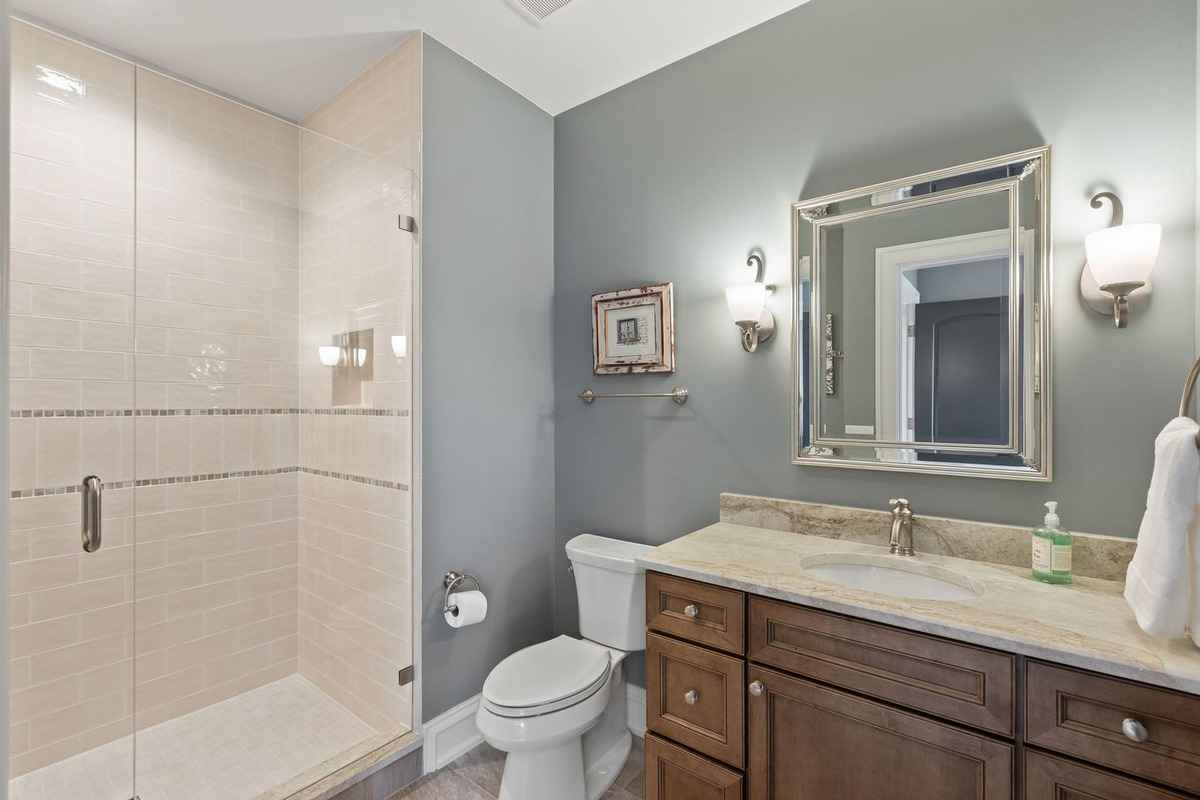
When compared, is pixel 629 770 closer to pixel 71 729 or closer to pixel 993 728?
pixel 993 728

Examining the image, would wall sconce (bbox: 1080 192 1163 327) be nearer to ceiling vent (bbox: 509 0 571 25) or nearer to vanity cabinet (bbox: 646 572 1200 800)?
vanity cabinet (bbox: 646 572 1200 800)

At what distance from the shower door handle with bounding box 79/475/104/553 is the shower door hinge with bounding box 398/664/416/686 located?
105 centimetres

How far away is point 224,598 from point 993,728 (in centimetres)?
259

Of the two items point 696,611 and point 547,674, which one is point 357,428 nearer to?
point 547,674

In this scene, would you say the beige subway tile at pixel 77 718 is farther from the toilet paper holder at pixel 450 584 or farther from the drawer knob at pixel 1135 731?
the drawer knob at pixel 1135 731

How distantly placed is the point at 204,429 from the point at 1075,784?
275cm

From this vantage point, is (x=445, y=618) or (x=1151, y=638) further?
(x=445, y=618)

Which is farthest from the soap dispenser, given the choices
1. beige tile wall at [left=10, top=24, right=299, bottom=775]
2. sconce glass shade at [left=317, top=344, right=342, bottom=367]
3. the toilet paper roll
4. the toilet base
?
beige tile wall at [left=10, top=24, right=299, bottom=775]

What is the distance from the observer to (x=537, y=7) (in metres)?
1.82

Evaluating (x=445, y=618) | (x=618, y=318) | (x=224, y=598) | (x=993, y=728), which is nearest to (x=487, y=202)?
(x=618, y=318)

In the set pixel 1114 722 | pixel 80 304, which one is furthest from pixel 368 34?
pixel 1114 722

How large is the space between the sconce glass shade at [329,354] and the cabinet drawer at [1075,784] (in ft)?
7.73

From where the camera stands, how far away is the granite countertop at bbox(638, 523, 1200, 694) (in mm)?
965

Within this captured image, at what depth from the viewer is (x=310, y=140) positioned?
2137 millimetres
